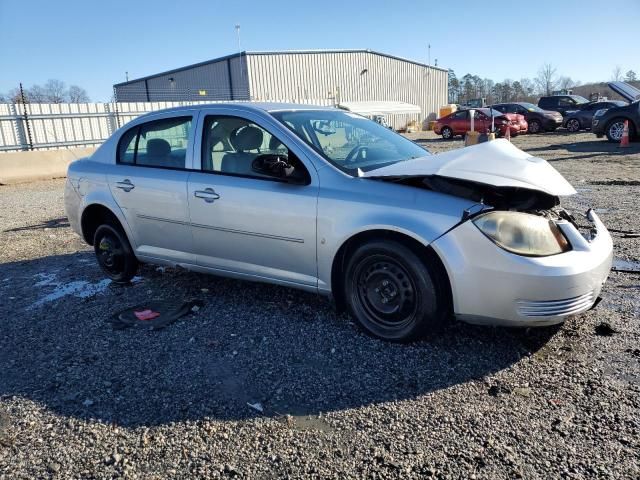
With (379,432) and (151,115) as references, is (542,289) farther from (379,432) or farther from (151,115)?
(151,115)

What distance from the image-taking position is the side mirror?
147 inches

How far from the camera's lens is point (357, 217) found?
11.6 ft

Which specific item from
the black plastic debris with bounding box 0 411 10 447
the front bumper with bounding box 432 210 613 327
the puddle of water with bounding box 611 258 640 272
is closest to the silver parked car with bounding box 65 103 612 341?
the front bumper with bounding box 432 210 613 327

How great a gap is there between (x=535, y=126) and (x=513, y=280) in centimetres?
2490

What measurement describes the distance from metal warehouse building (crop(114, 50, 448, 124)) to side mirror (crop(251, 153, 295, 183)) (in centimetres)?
2781

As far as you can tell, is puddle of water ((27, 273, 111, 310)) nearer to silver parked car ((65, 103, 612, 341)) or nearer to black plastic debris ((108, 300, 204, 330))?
silver parked car ((65, 103, 612, 341))

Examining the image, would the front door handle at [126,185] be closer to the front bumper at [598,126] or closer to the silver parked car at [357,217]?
the silver parked car at [357,217]

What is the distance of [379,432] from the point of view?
104 inches

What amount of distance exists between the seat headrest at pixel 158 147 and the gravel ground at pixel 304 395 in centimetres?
134

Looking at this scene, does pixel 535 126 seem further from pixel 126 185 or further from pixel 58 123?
pixel 126 185

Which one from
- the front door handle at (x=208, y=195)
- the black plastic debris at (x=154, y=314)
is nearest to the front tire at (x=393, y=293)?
the front door handle at (x=208, y=195)

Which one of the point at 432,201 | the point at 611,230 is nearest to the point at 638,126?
the point at 611,230

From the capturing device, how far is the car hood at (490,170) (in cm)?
333

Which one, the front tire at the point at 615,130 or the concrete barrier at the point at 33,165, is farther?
the front tire at the point at 615,130
